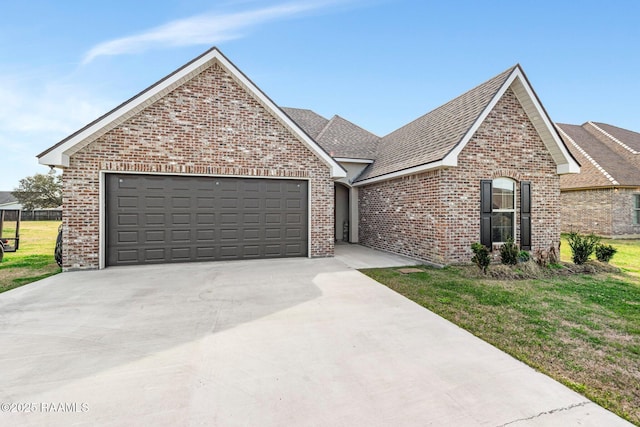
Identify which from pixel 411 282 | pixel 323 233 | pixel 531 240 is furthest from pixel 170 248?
pixel 531 240

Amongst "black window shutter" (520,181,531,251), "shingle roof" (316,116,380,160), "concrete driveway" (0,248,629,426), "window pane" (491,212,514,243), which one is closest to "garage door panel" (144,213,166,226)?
"concrete driveway" (0,248,629,426)

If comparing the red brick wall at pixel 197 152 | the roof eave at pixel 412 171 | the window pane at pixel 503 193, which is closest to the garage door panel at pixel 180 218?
the red brick wall at pixel 197 152

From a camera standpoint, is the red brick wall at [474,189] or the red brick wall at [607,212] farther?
the red brick wall at [607,212]

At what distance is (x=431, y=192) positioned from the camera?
8.48 meters

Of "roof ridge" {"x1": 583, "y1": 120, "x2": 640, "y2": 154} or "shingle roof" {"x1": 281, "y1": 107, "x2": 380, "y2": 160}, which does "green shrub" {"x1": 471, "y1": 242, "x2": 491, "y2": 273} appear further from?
"roof ridge" {"x1": 583, "y1": 120, "x2": 640, "y2": 154}

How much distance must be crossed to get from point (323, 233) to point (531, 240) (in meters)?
6.64

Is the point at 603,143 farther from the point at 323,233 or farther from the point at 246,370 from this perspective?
the point at 246,370

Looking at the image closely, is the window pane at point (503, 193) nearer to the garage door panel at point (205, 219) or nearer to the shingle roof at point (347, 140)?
the shingle roof at point (347, 140)

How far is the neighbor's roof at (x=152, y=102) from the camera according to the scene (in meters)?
7.21

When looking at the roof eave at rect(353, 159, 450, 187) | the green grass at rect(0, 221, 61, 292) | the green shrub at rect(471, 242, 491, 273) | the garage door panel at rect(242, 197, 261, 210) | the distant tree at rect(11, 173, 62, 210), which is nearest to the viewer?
the green grass at rect(0, 221, 61, 292)

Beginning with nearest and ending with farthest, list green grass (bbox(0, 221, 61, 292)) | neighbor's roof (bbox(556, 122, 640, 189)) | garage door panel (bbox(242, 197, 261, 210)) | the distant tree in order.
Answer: green grass (bbox(0, 221, 61, 292))
garage door panel (bbox(242, 197, 261, 210))
neighbor's roof (bbox(556, 122, 640, 189))
the distant tree

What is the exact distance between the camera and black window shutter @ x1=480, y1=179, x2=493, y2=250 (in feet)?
27.8

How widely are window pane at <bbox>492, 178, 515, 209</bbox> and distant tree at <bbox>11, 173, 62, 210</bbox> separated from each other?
193 feet

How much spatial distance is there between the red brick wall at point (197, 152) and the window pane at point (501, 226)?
5.08 meters
